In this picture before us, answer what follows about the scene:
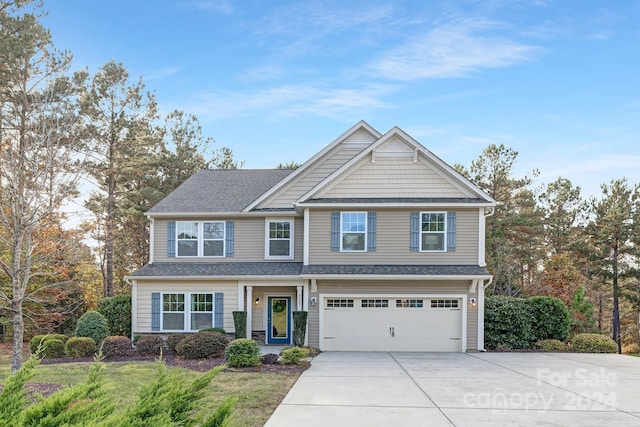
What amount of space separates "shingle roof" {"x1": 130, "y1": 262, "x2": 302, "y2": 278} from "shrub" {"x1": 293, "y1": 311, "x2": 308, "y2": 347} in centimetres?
143

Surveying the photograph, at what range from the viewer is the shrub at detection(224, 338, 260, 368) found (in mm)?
12344

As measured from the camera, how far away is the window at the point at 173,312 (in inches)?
680

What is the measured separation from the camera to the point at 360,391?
9461mm

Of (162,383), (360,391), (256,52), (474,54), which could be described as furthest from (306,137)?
(162,383)

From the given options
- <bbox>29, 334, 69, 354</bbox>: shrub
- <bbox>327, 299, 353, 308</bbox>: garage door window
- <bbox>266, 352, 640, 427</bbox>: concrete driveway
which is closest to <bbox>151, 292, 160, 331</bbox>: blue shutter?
<bbox>29, 334, 69, 354</bbox>: shrub

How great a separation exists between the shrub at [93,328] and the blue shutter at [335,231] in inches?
324

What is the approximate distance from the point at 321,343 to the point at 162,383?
13770mm

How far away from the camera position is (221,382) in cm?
1055

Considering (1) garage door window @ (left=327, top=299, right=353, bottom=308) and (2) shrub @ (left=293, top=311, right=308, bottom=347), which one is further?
(1) garage door window @ (left=327, top=299, right=353, bottom=308)

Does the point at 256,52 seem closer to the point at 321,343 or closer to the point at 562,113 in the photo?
the point at 321,343

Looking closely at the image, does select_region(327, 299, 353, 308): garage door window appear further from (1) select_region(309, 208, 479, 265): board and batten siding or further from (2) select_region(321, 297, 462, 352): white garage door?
(1) select_region(309, 208, 479, 265): board and batten siding

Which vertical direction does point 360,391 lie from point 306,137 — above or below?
below

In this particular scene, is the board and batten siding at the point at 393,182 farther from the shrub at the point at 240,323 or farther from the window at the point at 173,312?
the window at the point at 173,312

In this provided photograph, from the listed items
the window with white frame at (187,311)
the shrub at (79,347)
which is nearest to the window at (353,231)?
the window with white frame at (187,311)
